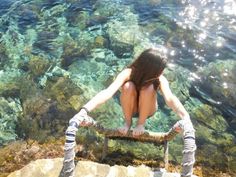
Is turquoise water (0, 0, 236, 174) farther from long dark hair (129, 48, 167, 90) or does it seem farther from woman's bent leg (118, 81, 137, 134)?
long dark hair (129, 48, 167, 90)

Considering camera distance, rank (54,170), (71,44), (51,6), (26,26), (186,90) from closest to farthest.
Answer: (54,170)
(186,90)
(71,44)
(26,26)
(51,6)

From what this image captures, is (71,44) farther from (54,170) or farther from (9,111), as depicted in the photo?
(54,170)

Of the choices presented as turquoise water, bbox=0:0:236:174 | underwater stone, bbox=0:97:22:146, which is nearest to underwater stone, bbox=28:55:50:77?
turquoise water, bbox=0:0:236:174

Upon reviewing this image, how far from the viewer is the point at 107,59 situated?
10.0m

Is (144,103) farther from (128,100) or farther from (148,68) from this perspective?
(148,68)

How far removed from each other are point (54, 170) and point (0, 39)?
19.4 feet

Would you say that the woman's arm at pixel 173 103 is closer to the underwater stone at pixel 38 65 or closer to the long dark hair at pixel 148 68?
the long dark hair at pixel 148 68

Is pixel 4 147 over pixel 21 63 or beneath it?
beneath

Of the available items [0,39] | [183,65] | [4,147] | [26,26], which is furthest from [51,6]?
[4,147]

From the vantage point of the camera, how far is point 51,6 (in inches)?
489

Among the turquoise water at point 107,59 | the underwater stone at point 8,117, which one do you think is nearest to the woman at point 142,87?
the turquoise water at point 107,59

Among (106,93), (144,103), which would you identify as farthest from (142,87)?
(106,93)

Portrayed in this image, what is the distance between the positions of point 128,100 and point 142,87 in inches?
13.5

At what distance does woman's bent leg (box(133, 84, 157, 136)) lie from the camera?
21.2ft
